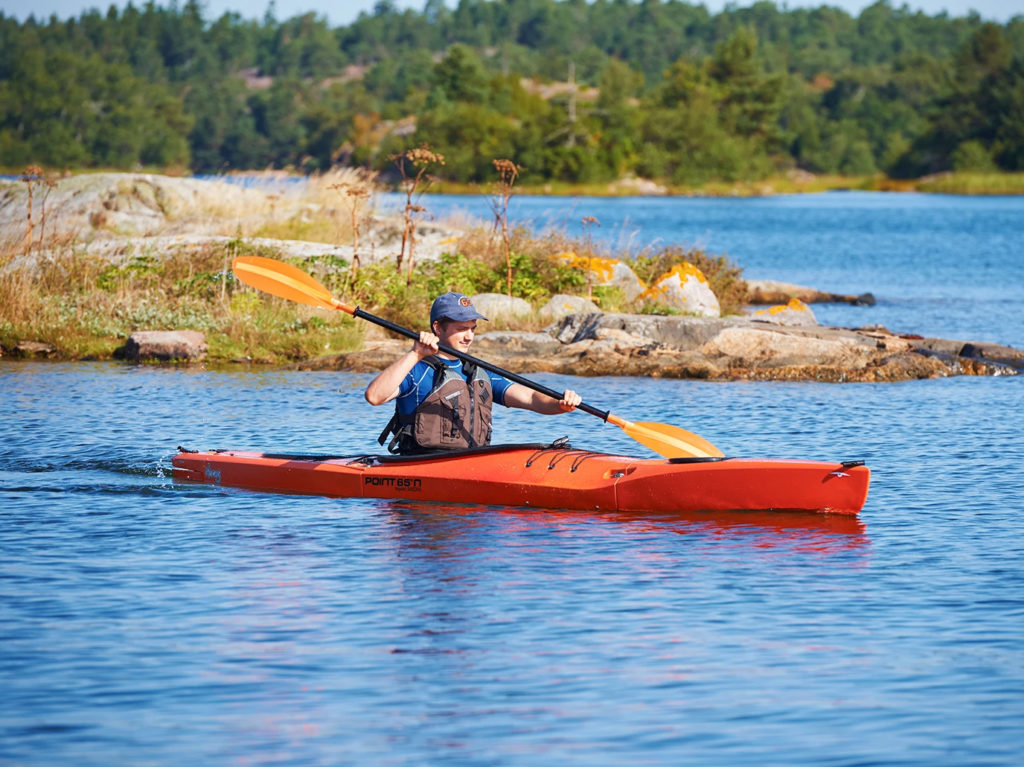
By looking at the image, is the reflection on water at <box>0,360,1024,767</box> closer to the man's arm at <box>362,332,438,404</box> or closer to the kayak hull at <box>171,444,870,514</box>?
the kayak hull at <box>171,444,870,514</box>

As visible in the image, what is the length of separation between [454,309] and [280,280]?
242cm

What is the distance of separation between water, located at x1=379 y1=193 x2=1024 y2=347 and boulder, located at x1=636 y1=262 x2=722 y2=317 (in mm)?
1429

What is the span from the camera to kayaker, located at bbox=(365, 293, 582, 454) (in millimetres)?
8078

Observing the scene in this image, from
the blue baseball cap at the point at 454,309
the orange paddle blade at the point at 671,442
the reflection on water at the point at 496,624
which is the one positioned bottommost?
the reflection on water at the point at 496,624

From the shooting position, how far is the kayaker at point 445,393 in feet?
26.5

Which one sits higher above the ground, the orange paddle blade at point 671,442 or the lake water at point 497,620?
the orange paddle blade at point 671,442

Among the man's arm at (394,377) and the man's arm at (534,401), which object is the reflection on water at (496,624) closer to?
the man's arm at (534,401)

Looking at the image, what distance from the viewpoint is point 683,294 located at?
1725 centimetres

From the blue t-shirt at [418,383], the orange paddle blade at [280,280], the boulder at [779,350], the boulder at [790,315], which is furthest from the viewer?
the boulder at [790,315]

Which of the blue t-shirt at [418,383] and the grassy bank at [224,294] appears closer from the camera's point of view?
the blue t-shirt at [418,383]

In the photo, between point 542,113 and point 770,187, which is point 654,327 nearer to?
point 542,113

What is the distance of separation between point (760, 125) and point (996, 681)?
92.4 m

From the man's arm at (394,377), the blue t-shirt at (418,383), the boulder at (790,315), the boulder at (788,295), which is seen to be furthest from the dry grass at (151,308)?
the boulder at (788,295)

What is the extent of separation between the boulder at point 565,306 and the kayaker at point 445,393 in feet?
25.7
